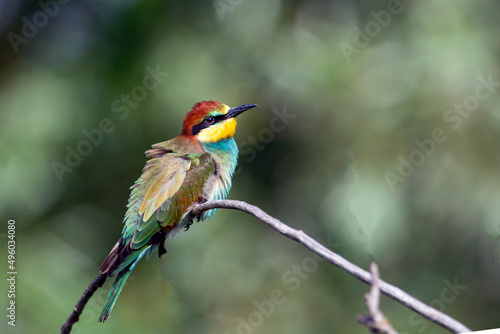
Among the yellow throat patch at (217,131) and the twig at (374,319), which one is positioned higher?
the yellow throat patch at (217,131)

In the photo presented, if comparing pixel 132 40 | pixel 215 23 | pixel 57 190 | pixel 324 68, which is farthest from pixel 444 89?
pixel 57 190

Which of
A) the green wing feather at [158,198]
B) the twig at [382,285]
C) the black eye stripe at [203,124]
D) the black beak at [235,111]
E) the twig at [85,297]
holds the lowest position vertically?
the twig at [85,297]

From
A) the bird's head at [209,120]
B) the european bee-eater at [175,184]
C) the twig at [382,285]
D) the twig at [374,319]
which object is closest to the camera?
the twig at [374,319]

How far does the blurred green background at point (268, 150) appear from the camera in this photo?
2023mm

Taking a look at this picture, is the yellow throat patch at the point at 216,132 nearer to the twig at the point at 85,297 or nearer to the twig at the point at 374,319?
the twig at the point at 85,297

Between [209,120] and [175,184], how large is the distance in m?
0.21

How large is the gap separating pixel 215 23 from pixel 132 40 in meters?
0.45

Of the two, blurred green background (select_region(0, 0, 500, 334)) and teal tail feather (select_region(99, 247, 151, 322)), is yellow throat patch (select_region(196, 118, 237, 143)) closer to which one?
teal tail feather (select_region(99, 247, 151, 322))

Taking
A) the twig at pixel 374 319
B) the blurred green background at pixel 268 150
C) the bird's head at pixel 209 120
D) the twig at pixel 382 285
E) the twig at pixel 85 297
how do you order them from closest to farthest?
the twig at pixel 374 319
the twig at pixel 382 285
the twig at pixel 85 297
the bird's head at pixel 209 120
the blurred green background at pixel 268 150

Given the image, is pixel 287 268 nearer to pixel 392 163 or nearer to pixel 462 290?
pixel 392 163

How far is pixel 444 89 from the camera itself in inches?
90.4

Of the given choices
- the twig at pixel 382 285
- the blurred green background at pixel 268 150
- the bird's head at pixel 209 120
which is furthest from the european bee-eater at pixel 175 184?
the blurred green background at pixel 268 150

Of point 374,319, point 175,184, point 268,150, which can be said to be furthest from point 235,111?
point 268,150

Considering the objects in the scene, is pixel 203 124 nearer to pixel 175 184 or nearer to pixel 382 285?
pixel 175 184
